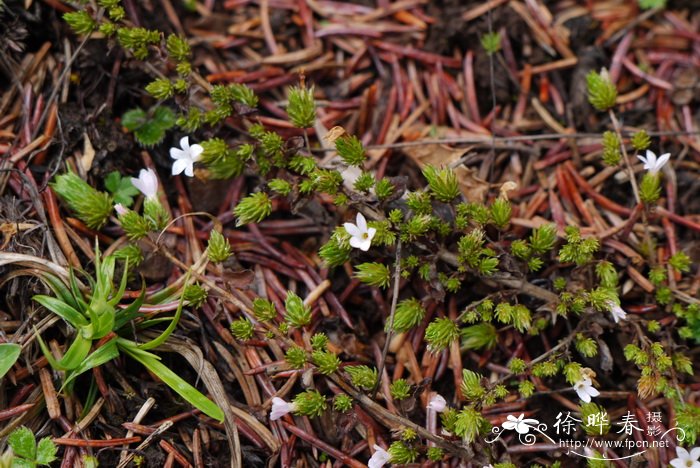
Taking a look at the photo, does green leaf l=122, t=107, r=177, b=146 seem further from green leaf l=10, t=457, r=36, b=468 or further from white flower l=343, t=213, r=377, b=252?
green leaf l=10, t=457, r=36, b=468

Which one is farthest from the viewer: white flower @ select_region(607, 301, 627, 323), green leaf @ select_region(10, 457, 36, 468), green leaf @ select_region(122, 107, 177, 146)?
green leaf @ select_region(122, 107, 177, 146)

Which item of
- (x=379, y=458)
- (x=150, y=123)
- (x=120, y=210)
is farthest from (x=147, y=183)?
(x=379, y=458)

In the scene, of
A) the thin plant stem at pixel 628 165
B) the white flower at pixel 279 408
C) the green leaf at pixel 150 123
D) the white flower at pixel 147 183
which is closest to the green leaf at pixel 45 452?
the white flower at pixel 279 408

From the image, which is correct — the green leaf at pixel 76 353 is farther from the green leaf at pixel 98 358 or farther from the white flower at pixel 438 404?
the white flower at pixel 438 404

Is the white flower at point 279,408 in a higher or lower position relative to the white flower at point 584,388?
higher

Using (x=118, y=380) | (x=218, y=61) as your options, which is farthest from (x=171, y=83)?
(x=118, y=380)

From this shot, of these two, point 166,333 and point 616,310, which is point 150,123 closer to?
point 166,333

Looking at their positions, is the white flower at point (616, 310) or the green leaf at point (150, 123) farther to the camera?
the green leaf at point (150, 123)

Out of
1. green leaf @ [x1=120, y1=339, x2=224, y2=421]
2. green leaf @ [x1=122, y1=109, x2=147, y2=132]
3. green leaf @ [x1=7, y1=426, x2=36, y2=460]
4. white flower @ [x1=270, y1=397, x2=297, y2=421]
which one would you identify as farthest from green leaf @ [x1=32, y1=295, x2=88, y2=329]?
green leaf @ [x1=122, y1=109, x2=147, y2=132]
